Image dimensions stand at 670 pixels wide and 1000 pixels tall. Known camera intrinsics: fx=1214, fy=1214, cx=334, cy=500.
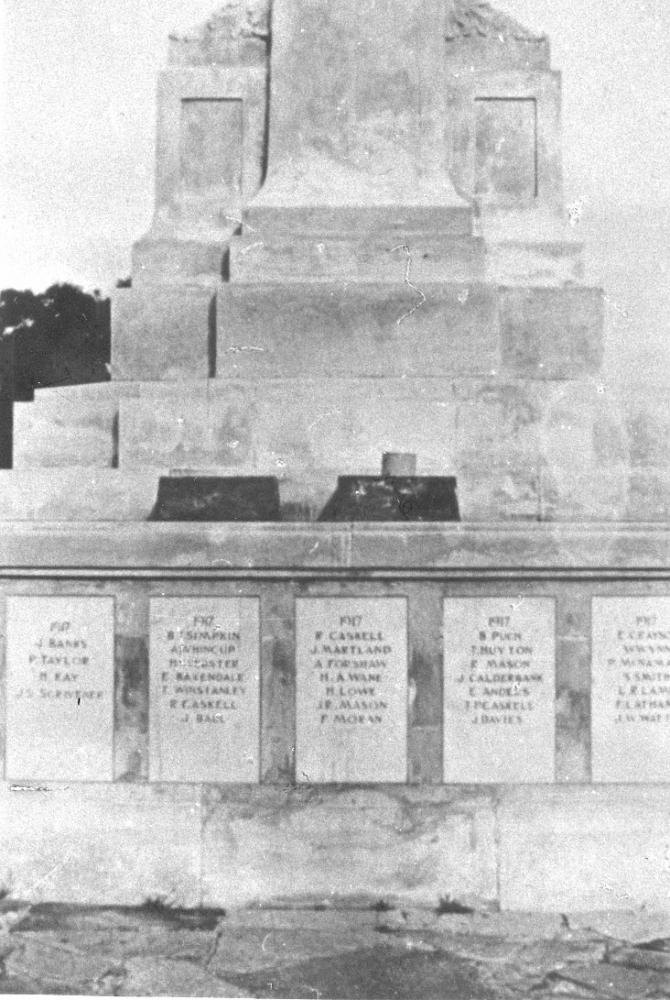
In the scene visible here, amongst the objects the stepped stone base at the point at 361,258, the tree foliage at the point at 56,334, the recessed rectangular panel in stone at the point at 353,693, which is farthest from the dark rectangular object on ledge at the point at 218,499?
the tree foliage at the point at 56,334

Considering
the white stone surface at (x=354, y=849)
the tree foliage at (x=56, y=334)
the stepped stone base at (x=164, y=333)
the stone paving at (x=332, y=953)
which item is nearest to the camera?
the stone paving at (x=332, y=953)

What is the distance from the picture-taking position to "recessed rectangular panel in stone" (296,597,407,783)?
789 cm

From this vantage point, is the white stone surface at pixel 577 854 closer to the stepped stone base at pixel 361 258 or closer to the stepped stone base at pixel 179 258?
Result: the stepped stone base at pixel 361 258

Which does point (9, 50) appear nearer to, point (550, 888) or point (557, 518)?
point (557, 518)

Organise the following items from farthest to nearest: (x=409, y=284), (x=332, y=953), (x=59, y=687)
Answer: (x=409, y=284) → (x=59, y=687) → (x=332, y=953)

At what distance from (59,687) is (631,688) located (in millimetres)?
3758

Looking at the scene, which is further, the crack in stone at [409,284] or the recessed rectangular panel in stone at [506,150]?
the recessed rectangular panel in stone at [506,150]

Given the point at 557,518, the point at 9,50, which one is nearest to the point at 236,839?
the point at 557,518

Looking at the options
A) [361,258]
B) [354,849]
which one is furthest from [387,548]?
[361,258]

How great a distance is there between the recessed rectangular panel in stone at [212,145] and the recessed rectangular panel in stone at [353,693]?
14.2 feet

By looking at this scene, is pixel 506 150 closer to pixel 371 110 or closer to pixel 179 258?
pixel 371 110

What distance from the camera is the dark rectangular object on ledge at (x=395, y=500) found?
27.0 feet

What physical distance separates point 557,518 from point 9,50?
5974 millimetres

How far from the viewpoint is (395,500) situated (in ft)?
27.1
